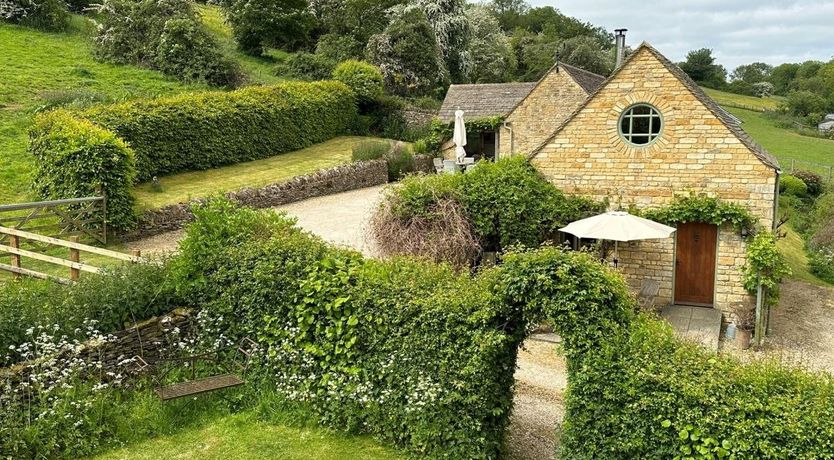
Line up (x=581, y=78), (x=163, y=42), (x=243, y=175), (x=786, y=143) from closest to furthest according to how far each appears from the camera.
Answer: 1. (x=243, y=175)
2. (x=581, y=78)
3. (x=163, y=42)
4. (x=786, y=143)

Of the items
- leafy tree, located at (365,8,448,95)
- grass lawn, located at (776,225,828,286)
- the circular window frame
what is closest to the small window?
the circular window frame

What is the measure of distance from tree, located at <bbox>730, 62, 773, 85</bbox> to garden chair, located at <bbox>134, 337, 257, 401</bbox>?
9094 centimetres

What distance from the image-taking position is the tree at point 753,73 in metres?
90.1

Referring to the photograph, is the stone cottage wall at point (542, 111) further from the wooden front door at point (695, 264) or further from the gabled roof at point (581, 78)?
the wooden front door at point (695, 264)

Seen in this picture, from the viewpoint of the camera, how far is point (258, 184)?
23359 mm

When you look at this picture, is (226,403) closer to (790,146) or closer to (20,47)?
(20,47)

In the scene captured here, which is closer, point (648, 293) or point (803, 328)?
point (648, 293)

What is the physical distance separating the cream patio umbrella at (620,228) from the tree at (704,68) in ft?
243

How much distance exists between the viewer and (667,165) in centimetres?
1591

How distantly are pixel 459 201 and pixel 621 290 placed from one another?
7931 millimetres

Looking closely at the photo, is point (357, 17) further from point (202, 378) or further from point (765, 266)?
point (202, 378)

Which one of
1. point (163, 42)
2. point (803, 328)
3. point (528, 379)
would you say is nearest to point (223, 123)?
point (163, 42)

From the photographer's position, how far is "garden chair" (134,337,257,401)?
9594 millimetres

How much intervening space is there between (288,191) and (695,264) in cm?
1395
